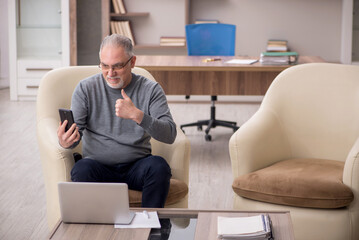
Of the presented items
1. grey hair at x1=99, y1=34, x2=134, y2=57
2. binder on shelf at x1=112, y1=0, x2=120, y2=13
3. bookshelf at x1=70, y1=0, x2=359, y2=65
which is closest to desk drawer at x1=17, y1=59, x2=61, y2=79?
bookshelf at x1=70, y1=0, x2=359, y2=65

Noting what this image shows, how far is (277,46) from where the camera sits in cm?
680

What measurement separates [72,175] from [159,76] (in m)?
2.09

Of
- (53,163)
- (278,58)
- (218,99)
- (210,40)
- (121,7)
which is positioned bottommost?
(218,99)

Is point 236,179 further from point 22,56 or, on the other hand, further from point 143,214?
point 22,56

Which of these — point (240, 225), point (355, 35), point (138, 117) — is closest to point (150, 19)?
point (355, 35)

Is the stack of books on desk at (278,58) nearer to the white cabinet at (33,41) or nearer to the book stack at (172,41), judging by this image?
the book stack at (172,41)

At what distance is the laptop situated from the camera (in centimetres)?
218

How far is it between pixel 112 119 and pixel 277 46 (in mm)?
4204

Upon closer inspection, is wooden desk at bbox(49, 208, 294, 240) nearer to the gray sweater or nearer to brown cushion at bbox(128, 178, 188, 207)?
brown cushion at bbox(128, 178, 188, 207)

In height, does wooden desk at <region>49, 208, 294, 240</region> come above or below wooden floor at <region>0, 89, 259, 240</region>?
above

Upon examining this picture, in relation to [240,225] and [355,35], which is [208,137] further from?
[240,225]

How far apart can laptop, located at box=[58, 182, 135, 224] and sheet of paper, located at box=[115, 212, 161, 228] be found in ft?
0.06

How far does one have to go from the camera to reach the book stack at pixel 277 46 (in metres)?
6.78

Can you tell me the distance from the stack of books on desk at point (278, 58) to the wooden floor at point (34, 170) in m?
0.78
